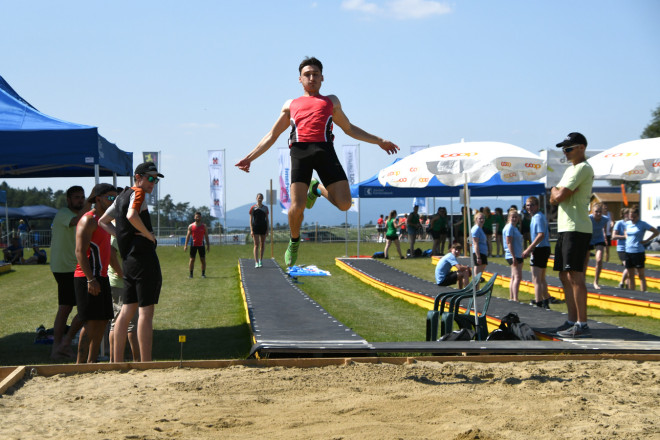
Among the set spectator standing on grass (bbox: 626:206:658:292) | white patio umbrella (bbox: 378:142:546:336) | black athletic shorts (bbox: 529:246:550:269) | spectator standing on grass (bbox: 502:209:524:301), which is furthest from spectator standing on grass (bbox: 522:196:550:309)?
spectator standing on grass (bbox: 626:206:658:292)

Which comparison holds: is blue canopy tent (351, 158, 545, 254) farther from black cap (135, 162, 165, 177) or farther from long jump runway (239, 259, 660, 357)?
black cap (135, 162, 165, 177)

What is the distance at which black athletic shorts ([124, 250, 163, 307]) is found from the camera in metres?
6.14

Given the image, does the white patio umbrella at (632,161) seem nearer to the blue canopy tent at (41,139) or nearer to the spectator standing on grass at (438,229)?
the blue canopy tent at (41,139)

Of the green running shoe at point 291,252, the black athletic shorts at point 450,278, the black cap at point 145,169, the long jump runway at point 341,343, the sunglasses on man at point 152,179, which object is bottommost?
the long jump runway at point 341,343

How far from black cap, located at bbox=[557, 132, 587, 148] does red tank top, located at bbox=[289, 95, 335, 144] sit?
334 cm

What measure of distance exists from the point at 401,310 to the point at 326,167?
7.25m

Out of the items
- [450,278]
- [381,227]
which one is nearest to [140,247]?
[450,278]

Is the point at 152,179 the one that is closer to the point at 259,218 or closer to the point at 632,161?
the point at 632,161

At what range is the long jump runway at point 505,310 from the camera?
7.56 meters

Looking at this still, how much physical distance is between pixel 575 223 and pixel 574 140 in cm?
97

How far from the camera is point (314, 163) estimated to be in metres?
5.97

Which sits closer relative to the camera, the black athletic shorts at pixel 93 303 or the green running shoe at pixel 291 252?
the green running shoe at pixel 291 252

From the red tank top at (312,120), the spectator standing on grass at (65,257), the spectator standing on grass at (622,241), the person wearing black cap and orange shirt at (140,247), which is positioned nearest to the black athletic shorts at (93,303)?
the person wearing black cap and orange shirt at (140,247)

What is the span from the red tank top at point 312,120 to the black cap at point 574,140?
11.0ft
